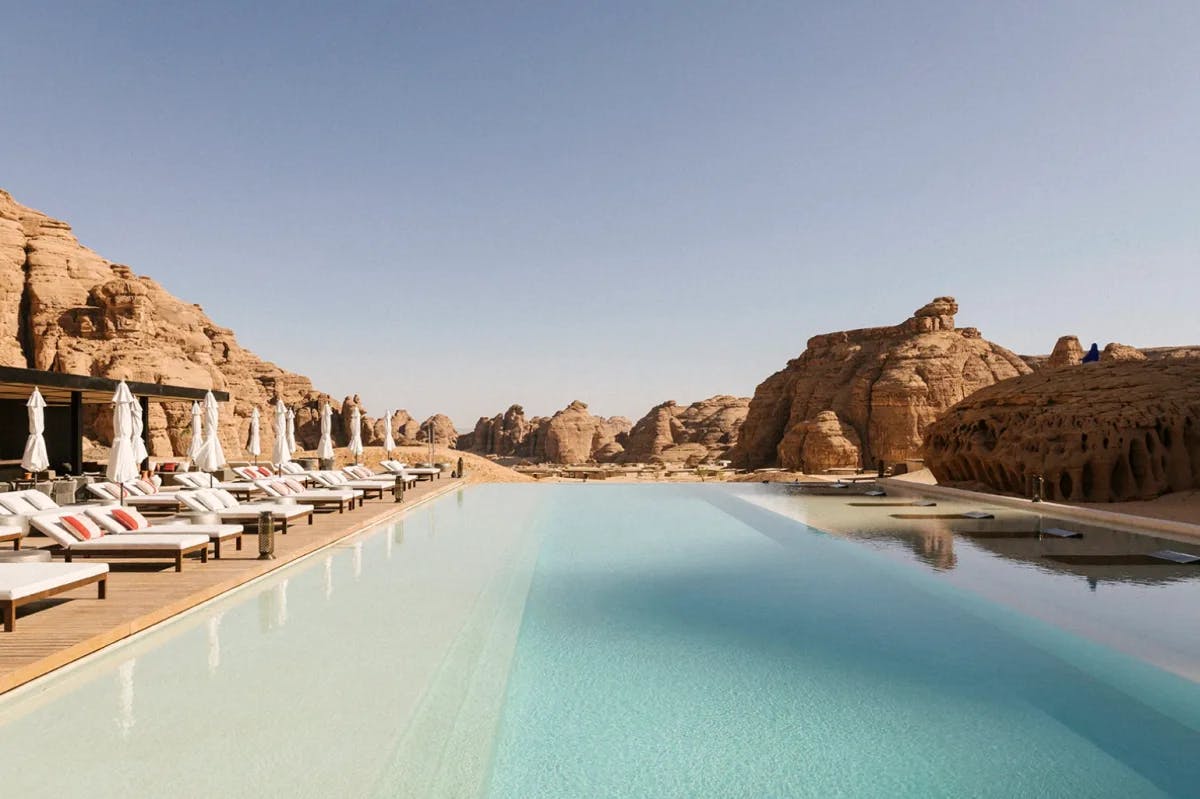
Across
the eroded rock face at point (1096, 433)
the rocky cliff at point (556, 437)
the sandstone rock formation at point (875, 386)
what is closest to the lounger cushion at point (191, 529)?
the eroded rock face at point (1096, 433)

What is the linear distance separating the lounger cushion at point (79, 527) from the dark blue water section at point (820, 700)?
480 cm

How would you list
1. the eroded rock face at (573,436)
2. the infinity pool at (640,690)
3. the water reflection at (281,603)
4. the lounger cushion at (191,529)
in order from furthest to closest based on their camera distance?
the eroded rock face at (573,436)
the lounger cushion at (191,529)
the water reflection at (281,603)
the infinity pool at (640,690)

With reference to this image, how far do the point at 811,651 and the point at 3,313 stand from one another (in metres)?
45.2

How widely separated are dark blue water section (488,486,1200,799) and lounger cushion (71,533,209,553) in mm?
3793

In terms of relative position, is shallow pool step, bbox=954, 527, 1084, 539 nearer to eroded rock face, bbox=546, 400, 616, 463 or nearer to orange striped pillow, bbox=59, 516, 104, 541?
orange striped pillow, bbox=59, 516, 104, 541

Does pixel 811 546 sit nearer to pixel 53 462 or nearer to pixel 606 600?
pixel 606 600

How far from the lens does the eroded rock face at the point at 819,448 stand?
3847cm

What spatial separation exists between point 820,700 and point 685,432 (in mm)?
74205

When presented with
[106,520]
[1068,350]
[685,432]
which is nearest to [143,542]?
[106,520]

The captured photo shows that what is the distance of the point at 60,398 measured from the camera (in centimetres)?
2053

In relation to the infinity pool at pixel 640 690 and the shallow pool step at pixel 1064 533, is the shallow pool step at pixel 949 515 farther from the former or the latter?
the infinity pool at pixel 640 690

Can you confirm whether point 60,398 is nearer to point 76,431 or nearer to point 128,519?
point 76,431

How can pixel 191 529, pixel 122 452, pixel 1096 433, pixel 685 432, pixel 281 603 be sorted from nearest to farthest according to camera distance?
pixel 281 603
pixel 191 529
pixel 122 452
pixel 1096 433
pixel 685 432

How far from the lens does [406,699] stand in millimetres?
4402
